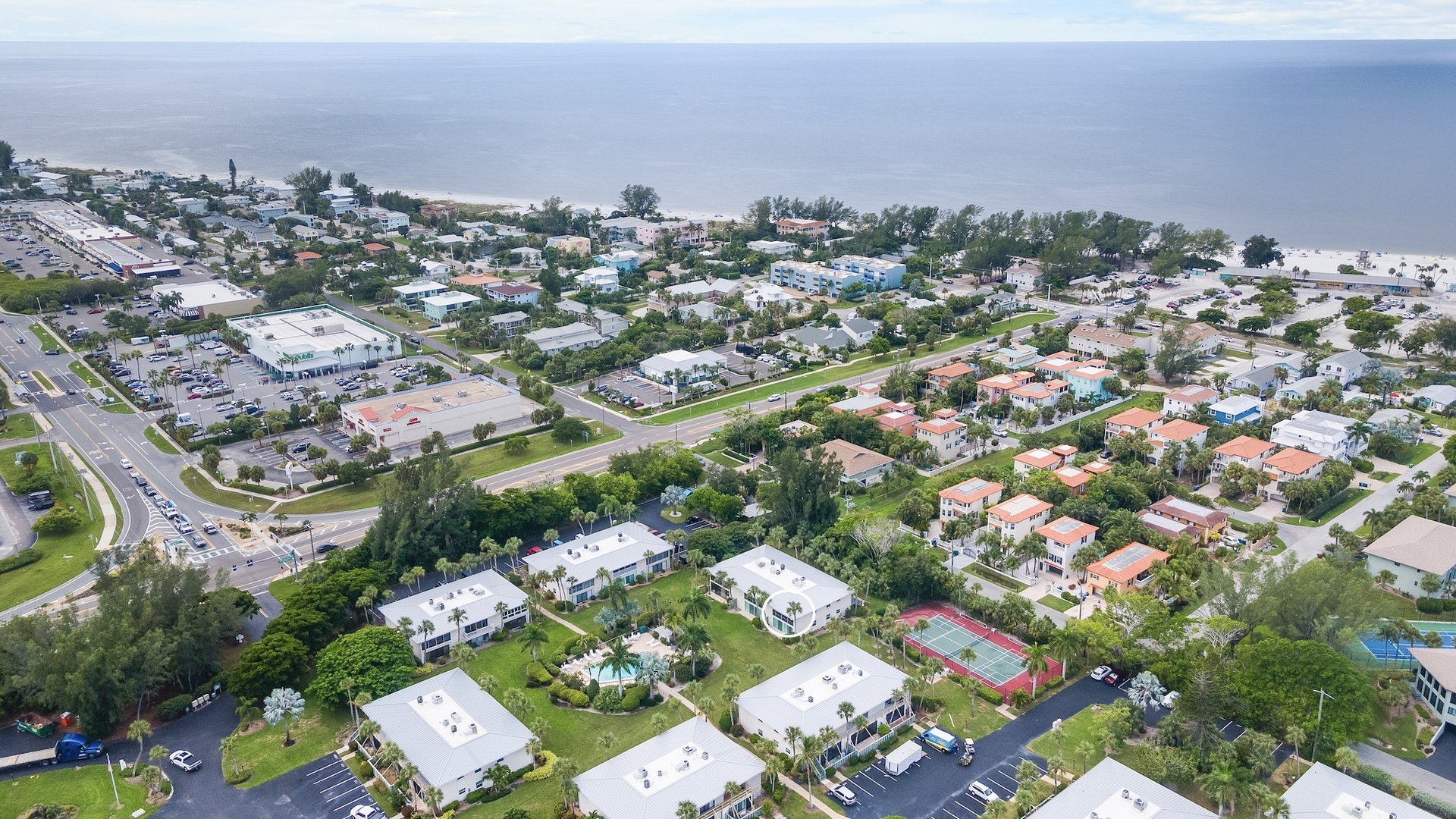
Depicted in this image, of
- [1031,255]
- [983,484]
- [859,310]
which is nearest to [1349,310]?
[1031,255]

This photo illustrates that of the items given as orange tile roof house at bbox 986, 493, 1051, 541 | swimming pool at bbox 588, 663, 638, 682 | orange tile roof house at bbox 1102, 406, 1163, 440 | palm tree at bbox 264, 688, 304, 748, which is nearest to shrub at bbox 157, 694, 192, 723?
palm tree at bbox 264, 688, 304, 748

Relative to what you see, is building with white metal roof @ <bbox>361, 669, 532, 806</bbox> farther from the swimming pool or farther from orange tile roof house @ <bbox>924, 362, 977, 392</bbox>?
orange tile roof house @ <bbox>924, 362, 977, 392</bbox>

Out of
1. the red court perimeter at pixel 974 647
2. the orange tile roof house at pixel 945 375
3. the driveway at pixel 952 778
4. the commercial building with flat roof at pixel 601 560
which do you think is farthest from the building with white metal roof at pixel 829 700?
the orange tile roof house at pixel 945 375

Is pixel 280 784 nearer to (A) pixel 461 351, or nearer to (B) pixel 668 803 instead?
(B) pixel 668 803

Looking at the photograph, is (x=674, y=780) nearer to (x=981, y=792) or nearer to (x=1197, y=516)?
(x=981, y=792)

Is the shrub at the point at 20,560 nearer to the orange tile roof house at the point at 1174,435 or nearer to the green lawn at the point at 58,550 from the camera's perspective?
the green lawn at the point at 58,550

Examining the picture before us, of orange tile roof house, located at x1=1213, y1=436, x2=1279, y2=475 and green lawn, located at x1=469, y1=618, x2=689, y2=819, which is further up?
orange tile roof house, located at x1=1213, y1=436, x2=1279, y2=475
